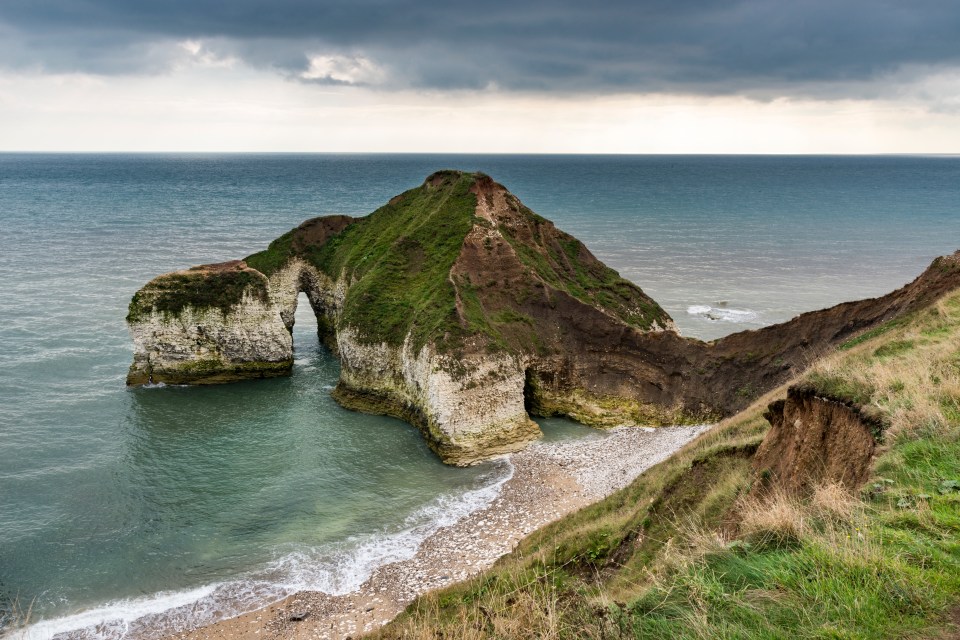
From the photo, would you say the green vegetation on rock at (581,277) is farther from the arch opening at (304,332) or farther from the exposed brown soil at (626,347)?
the arch opening at (304,332)

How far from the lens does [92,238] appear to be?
86.4 meters

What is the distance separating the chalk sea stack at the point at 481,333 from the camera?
2977 cm

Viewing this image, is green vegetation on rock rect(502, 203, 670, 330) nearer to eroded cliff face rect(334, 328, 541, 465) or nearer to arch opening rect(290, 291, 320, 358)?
eroded cliff face rect(334, 328, 541, 465)

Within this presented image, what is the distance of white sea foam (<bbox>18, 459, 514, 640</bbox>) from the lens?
18672 millimetres

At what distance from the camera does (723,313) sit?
54.9 m

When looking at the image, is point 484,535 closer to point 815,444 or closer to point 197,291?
point 815,444

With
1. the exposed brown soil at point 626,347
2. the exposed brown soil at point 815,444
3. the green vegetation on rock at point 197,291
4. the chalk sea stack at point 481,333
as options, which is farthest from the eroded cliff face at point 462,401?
the exposed brown soil at point 815,444

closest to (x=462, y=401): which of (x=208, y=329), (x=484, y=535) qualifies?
(x=484, y=535)

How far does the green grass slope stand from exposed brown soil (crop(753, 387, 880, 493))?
347 mm

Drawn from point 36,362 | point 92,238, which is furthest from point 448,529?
point 92,238

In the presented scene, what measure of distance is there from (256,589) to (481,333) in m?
15.4

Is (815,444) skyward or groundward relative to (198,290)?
skyward

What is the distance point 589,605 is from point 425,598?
6178mm

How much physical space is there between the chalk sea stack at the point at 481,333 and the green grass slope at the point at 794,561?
16.0 m
